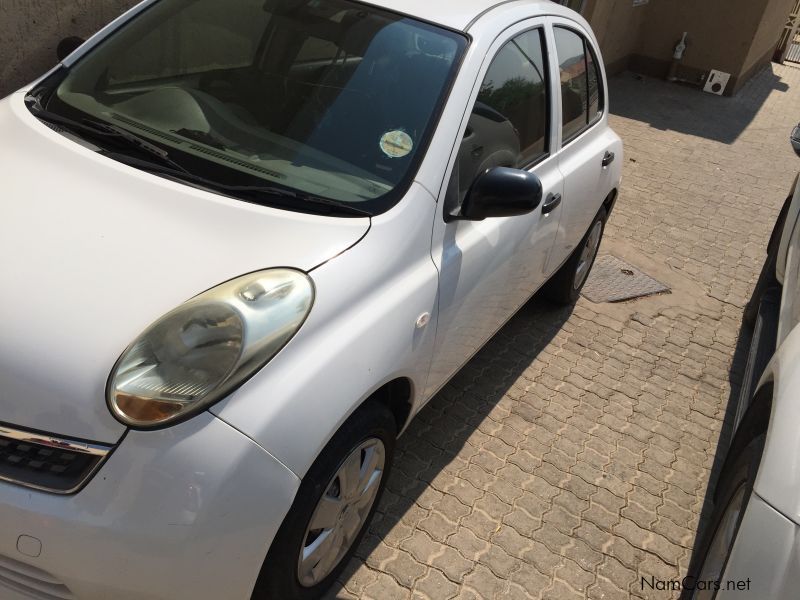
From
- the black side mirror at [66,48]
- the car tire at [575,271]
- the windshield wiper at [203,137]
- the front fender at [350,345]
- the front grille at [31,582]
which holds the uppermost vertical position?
the windshield wiper at [203,137]

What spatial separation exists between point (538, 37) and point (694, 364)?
2351 mm

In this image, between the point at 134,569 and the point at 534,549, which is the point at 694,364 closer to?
the point at 534,549

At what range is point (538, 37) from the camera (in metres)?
3.38

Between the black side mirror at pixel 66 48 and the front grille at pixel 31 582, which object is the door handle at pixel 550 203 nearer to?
the black side mirror at pixel 66 48

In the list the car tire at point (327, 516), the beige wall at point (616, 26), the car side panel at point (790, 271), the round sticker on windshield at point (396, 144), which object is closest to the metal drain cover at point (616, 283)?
the car side panel at point (790, 271)

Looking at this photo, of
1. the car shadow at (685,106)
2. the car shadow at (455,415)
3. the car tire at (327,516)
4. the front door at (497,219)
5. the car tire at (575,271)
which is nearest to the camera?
the car tire at (327,516)

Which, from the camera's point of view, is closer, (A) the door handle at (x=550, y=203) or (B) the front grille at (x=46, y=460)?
(B) the front grille at (x=46, y=460)

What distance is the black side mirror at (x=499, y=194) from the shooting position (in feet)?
8.40

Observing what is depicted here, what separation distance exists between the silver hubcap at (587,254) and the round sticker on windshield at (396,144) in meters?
2.29

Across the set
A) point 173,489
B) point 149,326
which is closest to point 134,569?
point 173,489

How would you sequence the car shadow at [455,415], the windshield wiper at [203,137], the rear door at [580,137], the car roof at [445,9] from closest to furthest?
the windshield wiper at [203,137] < the car roof at [445,9] < the car shadow at [455,415] < the rear door at [580,137]

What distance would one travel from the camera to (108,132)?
8.29ft

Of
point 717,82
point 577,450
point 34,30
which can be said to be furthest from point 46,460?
point 717,82

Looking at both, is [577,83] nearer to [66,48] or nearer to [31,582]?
[66,48]
